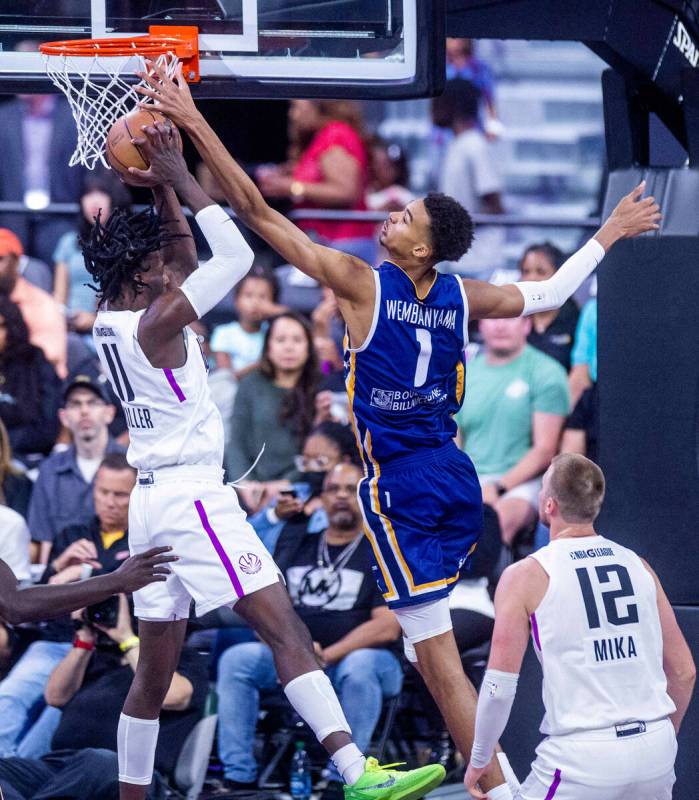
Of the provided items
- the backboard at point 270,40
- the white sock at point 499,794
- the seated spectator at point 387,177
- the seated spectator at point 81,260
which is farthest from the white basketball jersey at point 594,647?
the seated spectator at point 387,177

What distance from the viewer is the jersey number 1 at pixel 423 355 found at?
212 inches

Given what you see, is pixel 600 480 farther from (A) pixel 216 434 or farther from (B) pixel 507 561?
(B) pixel 507 561

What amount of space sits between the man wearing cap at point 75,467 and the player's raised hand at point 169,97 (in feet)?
10.7

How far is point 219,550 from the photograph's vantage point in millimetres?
5137

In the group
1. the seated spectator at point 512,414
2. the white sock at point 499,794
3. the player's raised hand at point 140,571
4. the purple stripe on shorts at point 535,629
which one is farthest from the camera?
the seated spectator at point 512,414

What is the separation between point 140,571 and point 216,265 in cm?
115

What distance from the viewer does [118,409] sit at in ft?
28.6

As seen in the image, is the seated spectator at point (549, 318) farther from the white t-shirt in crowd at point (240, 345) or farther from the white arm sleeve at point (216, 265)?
the white arm sleeve at point (216, 265)

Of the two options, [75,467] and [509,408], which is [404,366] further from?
[75,467]

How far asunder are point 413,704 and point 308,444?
155 cm

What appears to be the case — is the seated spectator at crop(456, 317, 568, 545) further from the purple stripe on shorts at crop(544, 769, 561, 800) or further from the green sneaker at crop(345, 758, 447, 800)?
the purple stripe on shorts at crop(544, 769, 561, 800)

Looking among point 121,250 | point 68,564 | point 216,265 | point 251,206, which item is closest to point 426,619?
point 216,265

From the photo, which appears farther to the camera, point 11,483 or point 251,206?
point 11,483

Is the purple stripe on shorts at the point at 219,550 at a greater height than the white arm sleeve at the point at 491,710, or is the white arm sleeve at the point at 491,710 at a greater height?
the purple stripe on shorts at the point at 219,550
